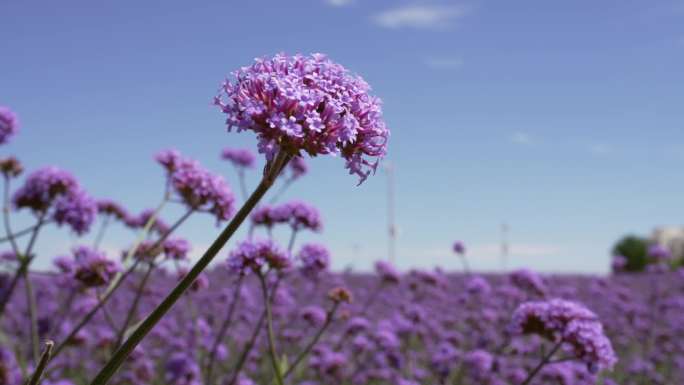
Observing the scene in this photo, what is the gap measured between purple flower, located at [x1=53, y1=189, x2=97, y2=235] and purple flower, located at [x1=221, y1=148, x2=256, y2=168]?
3193 millimetres

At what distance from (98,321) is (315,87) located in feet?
41.9

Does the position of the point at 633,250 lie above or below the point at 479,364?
above

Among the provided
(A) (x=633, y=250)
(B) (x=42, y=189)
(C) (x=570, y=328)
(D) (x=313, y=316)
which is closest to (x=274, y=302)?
(D) (x=313, y=316)

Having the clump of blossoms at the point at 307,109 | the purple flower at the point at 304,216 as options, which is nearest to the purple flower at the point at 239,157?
the purple flower at the point at 304,216

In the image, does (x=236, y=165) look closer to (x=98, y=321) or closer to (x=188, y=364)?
(x=188, y=364)

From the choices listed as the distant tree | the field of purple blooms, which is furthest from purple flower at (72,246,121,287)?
the distant tree

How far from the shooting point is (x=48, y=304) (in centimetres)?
1253

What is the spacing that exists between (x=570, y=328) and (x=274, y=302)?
4540 millimetres

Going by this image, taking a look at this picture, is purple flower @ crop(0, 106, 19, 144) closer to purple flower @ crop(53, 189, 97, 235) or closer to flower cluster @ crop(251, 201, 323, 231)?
purple flower @ crop(53, 189, 97, 235)

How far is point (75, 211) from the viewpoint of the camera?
5.36 m

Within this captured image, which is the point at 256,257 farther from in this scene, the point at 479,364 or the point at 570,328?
the point at 479,364

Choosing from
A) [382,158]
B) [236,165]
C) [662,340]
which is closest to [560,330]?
[382,158]

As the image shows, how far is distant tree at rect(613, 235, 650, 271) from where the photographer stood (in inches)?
1788

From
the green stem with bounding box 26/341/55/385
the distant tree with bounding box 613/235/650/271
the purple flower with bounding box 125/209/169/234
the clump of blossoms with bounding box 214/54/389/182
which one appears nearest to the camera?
the green stem with bounding box 26/341/55/385
